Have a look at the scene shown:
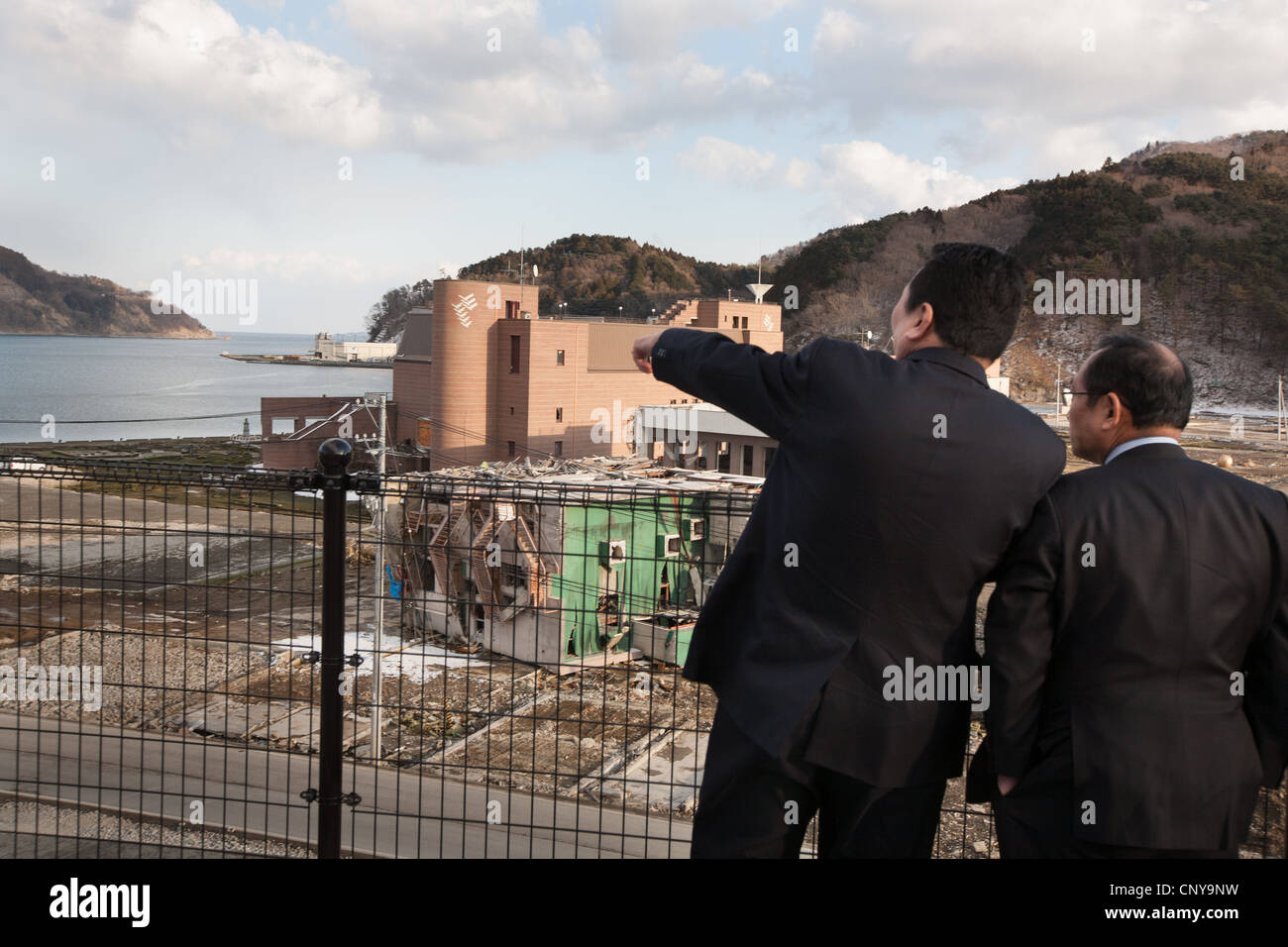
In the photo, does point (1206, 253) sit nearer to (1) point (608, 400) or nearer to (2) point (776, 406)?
(1) point (608, 400)

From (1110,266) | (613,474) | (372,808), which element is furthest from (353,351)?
(372,808)

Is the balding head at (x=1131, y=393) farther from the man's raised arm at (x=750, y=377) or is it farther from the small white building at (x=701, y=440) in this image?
the small white building at (x=701, y=440)

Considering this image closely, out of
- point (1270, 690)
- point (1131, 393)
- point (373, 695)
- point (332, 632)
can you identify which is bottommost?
point (373, 695)

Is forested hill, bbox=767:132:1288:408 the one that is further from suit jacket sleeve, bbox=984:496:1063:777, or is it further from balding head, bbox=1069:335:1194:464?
suit jacket sleeve, bbox=984:496:1063:777

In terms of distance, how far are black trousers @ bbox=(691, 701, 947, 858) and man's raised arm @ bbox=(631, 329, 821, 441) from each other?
746mm

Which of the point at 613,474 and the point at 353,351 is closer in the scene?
the point at 613,474

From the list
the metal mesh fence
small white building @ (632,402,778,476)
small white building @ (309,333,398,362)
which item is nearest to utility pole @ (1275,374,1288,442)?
small white building @ (632,402,778,476)

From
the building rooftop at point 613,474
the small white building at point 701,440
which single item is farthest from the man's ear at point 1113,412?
the small white building at point 701,440

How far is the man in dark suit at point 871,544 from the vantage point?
2172 mm

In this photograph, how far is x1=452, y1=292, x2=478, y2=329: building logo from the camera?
3703cm

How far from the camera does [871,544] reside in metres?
2.19

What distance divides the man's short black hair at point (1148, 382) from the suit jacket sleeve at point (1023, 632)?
42 centimetres

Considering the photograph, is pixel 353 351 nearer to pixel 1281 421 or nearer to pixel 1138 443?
pixel 1281 421

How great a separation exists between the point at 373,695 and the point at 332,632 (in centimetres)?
899
